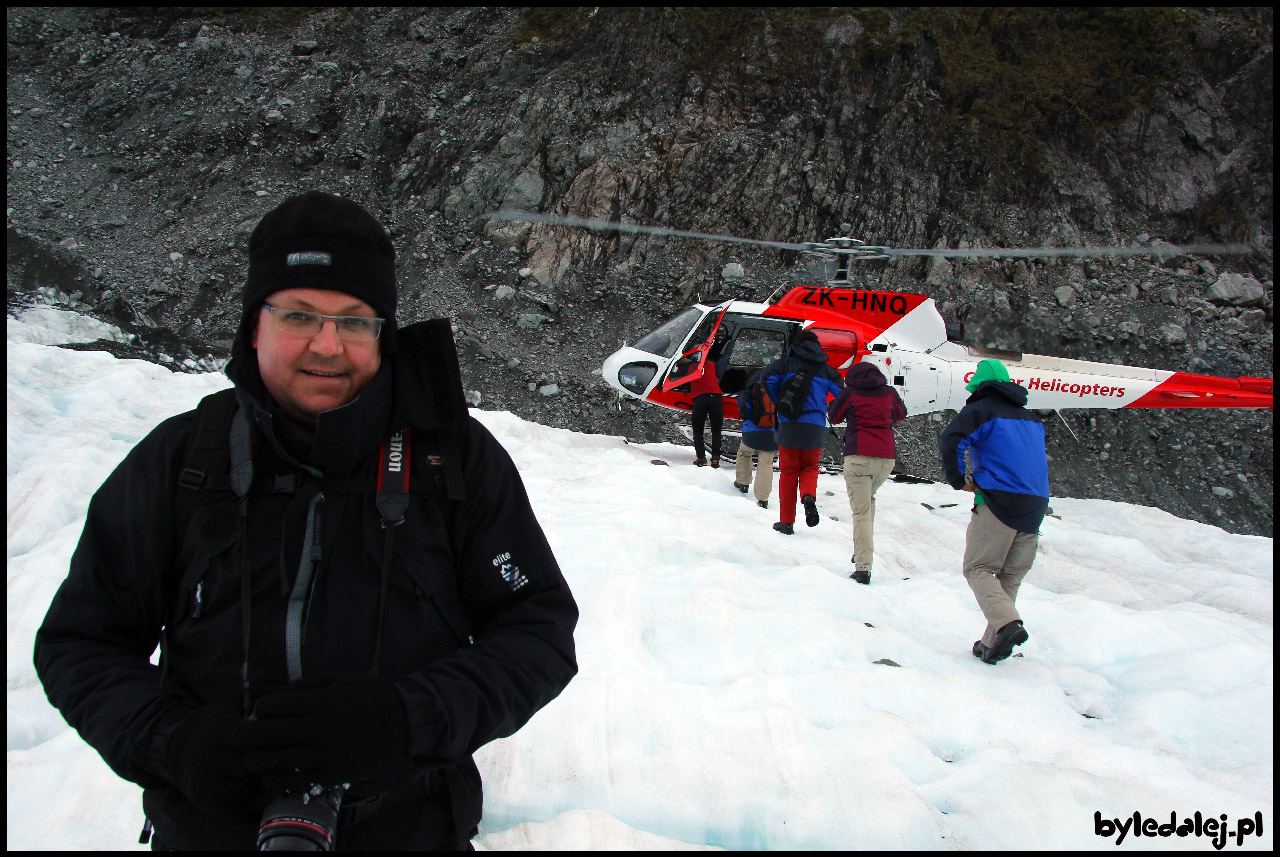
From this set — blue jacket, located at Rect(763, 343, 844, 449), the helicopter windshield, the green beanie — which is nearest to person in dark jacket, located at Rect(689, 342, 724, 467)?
the helicopter windshield

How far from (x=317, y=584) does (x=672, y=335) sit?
9.24m

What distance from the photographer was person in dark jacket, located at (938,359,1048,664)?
4.61 m

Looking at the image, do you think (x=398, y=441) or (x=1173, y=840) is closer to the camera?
(x=398, y=441)

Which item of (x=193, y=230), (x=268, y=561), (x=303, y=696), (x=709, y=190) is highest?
(x=709, y=190)

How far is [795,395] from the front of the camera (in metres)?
6.95

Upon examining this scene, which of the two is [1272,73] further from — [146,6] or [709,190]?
[146,6]

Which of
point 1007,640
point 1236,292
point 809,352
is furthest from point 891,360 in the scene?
point 1236,292

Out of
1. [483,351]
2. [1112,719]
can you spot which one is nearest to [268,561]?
[1112,719]

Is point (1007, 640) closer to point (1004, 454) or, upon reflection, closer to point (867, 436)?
point (1004, 454)

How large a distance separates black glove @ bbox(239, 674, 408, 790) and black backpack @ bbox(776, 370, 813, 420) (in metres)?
5.90

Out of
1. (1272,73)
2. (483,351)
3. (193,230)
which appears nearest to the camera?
(483,351)

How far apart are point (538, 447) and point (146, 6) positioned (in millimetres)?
19831

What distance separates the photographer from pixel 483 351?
546 inches

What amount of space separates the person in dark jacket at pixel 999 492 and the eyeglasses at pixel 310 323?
12.9 feet
